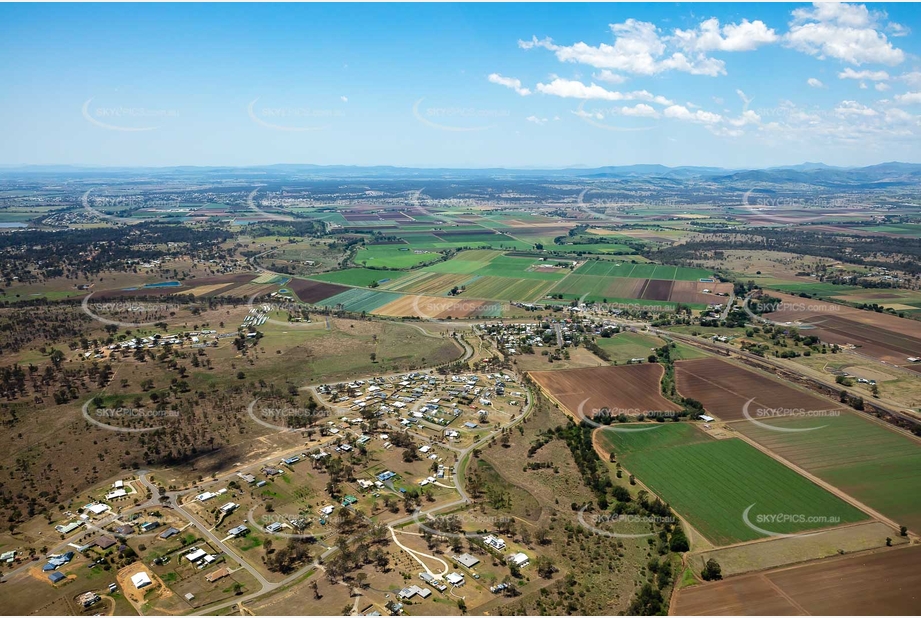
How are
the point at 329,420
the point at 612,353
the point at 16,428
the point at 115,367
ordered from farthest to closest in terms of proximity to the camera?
1. the point at 612,353
2. the point at 115,367
3. the point at 329,420
4. the point at 16,428

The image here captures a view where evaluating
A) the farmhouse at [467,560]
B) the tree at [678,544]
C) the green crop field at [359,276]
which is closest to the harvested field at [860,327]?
the tree at [678,544]

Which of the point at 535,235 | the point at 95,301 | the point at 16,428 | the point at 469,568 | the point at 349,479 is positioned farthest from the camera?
the point at 535,235

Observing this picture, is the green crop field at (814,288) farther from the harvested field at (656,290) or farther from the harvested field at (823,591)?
the harvested field at (823,591)

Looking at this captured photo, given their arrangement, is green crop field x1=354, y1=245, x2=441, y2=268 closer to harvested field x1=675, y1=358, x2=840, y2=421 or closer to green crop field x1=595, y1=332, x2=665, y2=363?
green crop field x1=595, y1=332, x2=665, y2=363

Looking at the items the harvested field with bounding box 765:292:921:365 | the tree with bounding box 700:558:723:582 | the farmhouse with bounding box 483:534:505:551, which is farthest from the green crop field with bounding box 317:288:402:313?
the tree with bounding box 700:558:723:582

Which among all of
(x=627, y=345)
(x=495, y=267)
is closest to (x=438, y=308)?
(x=627, y=345)

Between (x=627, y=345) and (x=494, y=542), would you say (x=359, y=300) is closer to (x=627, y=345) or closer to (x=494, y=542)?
(x=627, y=345)

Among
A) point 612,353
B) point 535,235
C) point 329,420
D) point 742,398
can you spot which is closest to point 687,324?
point 612,353

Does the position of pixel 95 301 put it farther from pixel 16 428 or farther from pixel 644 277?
pixel 644 277
